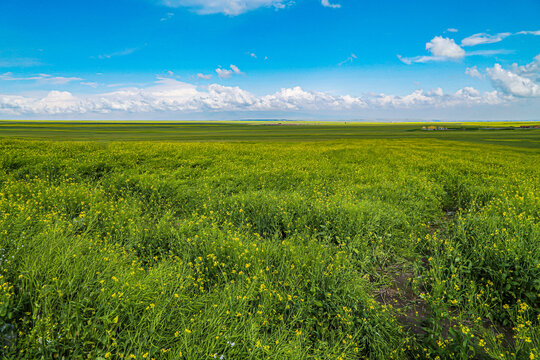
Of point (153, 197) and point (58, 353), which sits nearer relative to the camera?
point (58, 353)

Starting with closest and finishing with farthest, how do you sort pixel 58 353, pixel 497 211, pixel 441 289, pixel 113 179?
pixel 58 353 → pixel 441 289 → pixel 497 211 → pixel 113 179

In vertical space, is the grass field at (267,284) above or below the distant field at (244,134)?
below

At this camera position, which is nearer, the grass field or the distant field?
the grass field

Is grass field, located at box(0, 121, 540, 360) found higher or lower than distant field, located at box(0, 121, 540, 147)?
lower

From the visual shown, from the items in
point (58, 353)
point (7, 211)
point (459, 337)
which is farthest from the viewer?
point (7, 211)

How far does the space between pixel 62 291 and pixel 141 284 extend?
952 mm

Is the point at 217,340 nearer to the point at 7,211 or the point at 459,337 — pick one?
the point at 459,337

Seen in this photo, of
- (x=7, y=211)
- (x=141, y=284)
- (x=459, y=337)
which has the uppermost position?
(x=7, y=211)

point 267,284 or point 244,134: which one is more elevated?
point 244,134

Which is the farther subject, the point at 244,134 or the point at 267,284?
the point at 244,134

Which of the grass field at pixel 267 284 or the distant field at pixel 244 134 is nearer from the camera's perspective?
the grass field at pixel 267 284

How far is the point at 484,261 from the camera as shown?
514cm

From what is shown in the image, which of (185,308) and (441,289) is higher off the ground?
(185,308)

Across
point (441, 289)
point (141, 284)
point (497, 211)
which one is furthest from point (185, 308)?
Result: point (497, 211)
